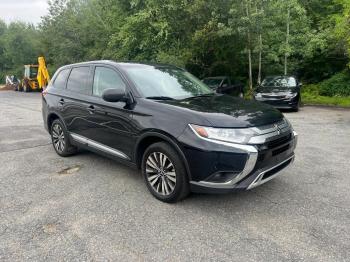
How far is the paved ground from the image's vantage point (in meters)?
2.89

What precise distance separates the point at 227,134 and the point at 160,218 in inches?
47.3

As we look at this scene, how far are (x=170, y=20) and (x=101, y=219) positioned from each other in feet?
46.7

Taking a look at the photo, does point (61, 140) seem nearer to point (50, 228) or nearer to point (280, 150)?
point (50, 228)

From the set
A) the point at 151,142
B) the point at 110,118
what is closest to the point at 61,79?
the point at 110,118

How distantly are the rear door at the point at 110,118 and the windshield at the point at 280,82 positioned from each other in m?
9.98

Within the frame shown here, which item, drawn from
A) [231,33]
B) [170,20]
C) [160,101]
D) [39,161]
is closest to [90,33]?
[170,20]

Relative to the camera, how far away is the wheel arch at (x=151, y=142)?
3.50 metres

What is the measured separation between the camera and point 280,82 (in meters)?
13.3

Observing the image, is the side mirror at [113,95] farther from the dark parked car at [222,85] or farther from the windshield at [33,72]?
the windshield at [33,72]

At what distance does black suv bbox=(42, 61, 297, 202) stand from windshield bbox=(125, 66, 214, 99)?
0.01m

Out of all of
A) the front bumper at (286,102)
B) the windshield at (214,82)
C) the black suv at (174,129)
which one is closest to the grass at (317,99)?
the front bumper at (286,102)

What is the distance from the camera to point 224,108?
12.3ft

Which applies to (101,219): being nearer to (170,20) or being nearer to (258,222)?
(258,222)

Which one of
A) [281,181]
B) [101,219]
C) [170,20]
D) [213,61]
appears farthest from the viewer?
[213,61]
